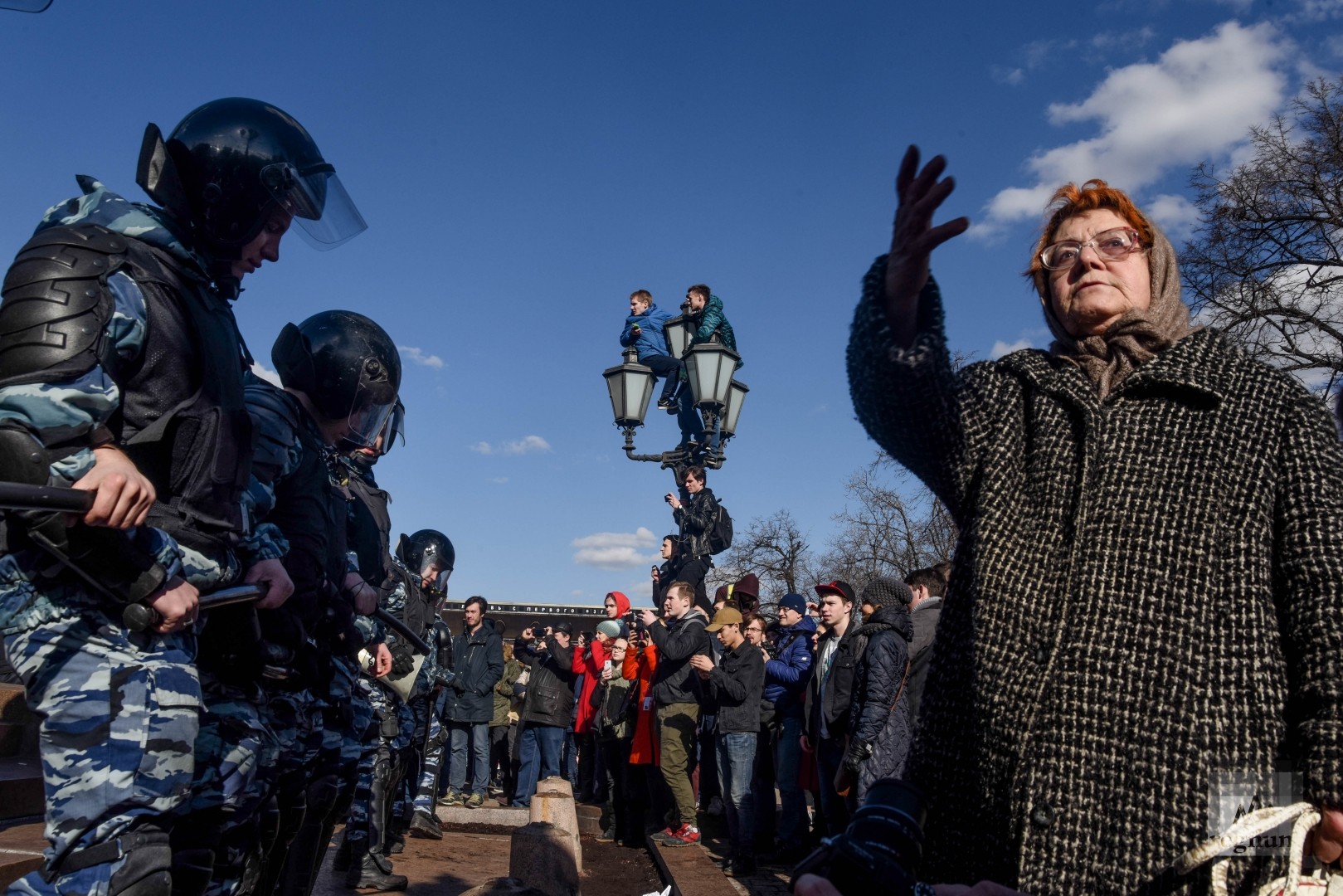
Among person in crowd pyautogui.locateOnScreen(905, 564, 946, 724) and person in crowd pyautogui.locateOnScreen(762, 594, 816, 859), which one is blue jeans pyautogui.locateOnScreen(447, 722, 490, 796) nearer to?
person in crowd pyautogui.locateOnScreen(762, 594, 816, 859)

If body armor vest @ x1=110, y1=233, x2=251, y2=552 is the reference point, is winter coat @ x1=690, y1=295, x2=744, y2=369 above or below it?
above

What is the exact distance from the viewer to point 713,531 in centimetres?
977

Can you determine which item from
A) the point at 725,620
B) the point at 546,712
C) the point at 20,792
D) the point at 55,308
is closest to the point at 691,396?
the point at 725,620

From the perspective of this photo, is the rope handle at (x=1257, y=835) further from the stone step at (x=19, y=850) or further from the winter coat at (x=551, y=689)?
the winter coat at (x=551, y=689)

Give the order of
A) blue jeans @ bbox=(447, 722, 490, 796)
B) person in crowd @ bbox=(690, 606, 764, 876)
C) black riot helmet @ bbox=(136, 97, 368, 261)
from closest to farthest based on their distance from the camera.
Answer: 1. black riot helmet @ bbox=(136, 97, 368, 261)
2. person in crowd @ bbox=(690, 606, 764, 876)
3. blue jeans @ bbox=(447, 722, 490, 796)

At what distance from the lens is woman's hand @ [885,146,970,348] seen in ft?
6.04

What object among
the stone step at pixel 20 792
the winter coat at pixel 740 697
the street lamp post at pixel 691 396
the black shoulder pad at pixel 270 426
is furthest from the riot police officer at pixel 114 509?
the street lamp post at pixel 691 396

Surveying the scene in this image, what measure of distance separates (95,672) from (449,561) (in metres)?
7.54

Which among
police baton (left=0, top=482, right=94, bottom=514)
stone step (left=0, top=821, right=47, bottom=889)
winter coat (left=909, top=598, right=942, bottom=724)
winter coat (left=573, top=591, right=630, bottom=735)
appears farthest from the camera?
winter coat (left=573, top=591, right=630, bottom=735)

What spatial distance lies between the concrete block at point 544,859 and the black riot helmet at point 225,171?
3.51 metres

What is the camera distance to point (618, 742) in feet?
35.4

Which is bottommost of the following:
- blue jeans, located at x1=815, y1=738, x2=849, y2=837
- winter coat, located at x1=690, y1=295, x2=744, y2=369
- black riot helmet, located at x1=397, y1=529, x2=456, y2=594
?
blue jeans, located at x1=815, y1=738, x2=849, y2=837

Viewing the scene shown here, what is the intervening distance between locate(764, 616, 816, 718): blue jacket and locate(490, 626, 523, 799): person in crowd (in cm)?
431

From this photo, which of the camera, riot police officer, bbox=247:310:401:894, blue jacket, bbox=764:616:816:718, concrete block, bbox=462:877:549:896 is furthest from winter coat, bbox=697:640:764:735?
the camera
